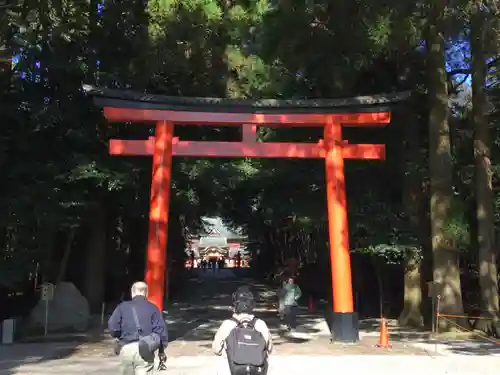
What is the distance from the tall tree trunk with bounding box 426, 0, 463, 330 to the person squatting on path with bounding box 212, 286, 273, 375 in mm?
10580

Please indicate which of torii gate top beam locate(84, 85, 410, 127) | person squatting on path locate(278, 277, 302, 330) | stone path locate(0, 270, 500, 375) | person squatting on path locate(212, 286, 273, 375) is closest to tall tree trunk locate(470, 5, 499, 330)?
stone path locate(0, 270, 500, 375)

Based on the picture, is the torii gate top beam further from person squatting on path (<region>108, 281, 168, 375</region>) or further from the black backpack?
the black backpack

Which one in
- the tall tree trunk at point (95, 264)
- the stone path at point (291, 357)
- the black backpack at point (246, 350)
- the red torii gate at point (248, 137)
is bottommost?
the stone path at point (291, 357)

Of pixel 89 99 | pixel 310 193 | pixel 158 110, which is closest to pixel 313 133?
pixel 310 193

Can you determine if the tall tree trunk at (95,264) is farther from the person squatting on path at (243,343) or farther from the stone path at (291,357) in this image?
the person squatting on path at (243,343)

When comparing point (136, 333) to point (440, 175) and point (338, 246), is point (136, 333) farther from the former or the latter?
point (440, 175)

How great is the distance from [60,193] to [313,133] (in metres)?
7.23

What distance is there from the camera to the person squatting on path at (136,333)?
234 inches

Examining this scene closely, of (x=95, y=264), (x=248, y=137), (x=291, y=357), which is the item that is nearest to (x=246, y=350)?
(x=291, y=357)

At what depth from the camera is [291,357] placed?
36.7 feet

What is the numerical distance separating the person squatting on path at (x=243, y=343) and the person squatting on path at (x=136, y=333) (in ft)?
3.61

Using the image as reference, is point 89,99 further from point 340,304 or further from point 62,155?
point 340,304

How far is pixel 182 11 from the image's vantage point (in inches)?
612

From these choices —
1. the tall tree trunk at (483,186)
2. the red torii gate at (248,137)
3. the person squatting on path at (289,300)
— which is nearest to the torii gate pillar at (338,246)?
the red torii gate at (248,137)
